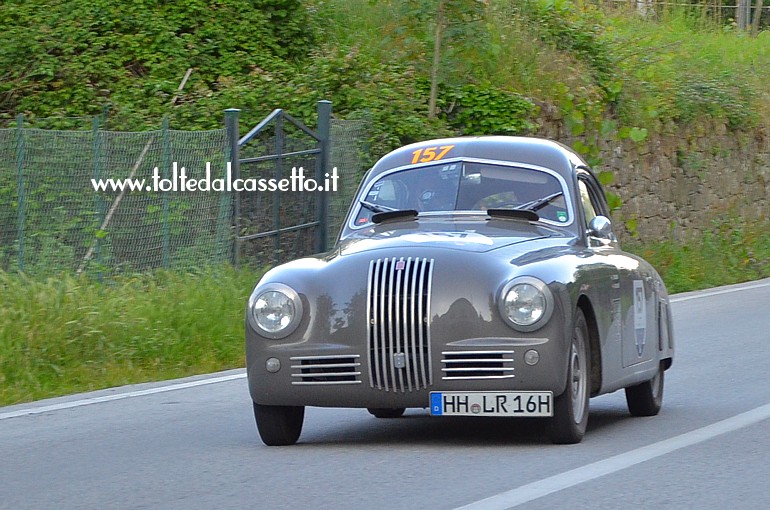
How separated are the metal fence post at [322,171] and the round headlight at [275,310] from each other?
10.6 metres

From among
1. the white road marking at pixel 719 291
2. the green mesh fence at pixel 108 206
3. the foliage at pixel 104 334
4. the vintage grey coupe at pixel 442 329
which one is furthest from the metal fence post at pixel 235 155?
the vintage grey coupe at pixel 442 329

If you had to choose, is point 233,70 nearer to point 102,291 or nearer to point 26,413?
point 102,291

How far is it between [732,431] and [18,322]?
5855mm

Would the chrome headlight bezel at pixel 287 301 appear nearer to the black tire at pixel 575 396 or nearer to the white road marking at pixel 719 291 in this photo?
the black tire at pixel 575 396

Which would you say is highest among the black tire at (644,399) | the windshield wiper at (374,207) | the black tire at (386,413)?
the windshield wiper at (374,207)

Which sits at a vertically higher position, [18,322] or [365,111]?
[365,111]

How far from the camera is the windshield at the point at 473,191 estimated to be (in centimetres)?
858

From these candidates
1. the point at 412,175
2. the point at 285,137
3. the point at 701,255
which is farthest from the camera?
the point at 701,255

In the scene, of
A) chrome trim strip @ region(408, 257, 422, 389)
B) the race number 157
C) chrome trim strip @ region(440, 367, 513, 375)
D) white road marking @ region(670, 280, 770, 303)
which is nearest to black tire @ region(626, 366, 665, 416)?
the race number 157

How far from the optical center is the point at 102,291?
13141mm

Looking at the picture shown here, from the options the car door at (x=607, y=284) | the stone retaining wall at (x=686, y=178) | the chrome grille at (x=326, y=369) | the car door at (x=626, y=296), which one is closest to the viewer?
the chrome grille at (x=326, y=369)

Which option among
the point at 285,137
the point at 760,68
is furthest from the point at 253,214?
the point at 760,68

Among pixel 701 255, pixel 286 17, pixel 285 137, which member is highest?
pixel 286 17

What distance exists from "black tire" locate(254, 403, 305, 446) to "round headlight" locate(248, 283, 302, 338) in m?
0.44
